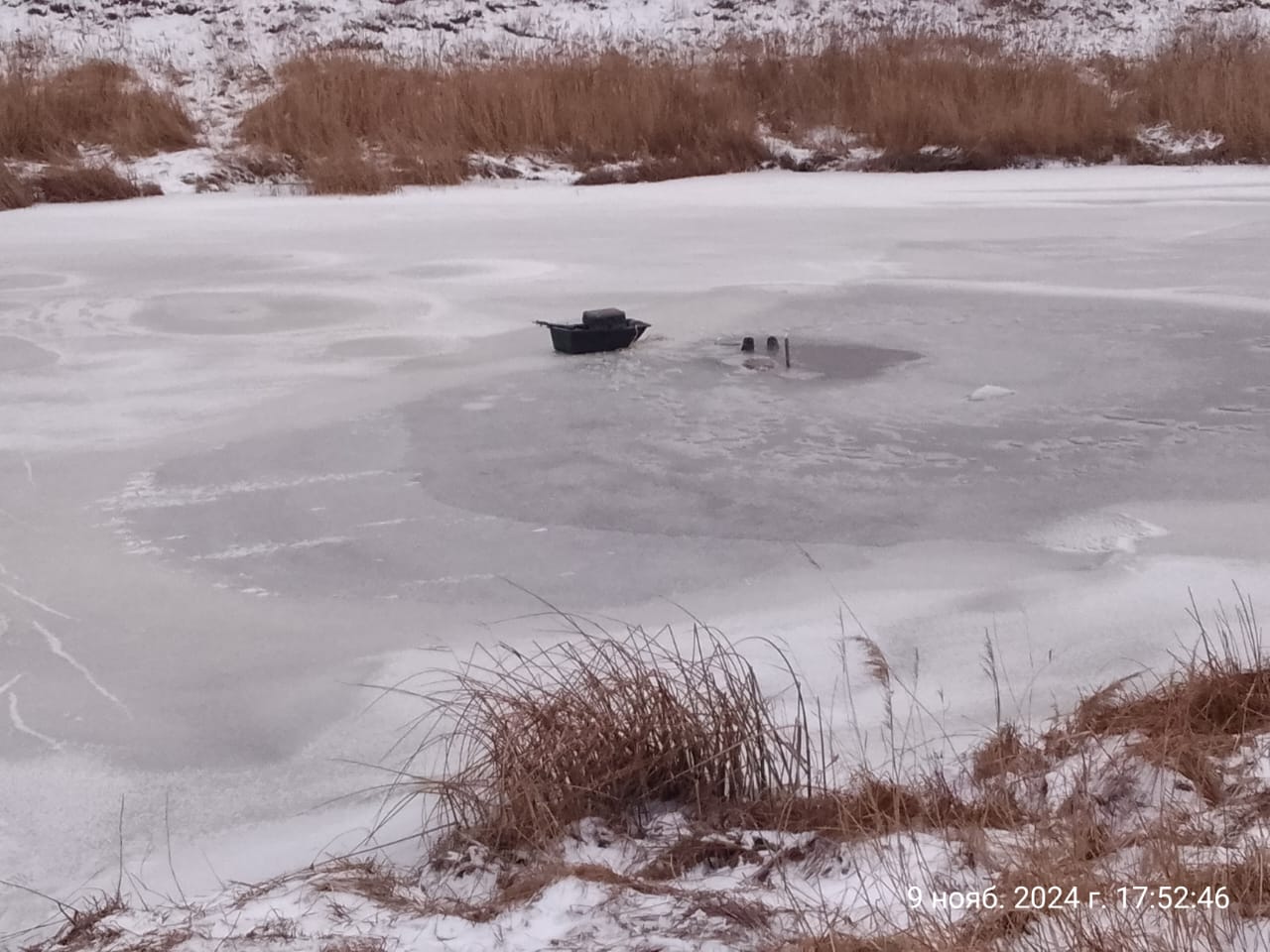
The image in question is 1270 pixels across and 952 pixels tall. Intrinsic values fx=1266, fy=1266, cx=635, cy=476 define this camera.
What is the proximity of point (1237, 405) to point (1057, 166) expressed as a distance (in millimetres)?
6088

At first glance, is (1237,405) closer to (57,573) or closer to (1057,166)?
(57,573)

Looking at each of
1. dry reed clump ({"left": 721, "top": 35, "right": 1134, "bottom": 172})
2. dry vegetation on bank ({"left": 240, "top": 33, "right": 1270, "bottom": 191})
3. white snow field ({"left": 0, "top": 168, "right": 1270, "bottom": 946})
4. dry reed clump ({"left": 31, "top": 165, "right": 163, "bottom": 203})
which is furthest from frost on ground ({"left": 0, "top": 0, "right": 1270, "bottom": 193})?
white snow field ({"left": 0, "top": 168, "right": 1270, "bottom": 946})

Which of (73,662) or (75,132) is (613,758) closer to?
(73,662)

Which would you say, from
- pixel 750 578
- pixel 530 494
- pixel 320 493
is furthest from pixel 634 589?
pixel 320 493

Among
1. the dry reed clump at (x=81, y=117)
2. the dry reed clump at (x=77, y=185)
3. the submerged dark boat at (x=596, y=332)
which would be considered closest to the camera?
the submerged dark boat at (x=596, y=332)

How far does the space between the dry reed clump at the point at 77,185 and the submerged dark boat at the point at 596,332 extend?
5.44 m

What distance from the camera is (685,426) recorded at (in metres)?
3.79

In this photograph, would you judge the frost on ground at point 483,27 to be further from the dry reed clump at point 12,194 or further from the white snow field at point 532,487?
the white snow field at point 532,487

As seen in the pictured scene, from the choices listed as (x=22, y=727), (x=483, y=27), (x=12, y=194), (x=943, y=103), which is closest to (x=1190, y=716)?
(x=22, y=727)

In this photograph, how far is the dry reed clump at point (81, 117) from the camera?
9.41 metres

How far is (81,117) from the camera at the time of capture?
10031mm

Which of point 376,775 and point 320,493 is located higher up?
point 320,493

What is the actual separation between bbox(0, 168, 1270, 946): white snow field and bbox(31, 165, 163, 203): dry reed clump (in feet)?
8.24

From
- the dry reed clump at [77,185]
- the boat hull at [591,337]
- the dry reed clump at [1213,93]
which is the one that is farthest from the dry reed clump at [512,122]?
the boat hull at [591,337]
